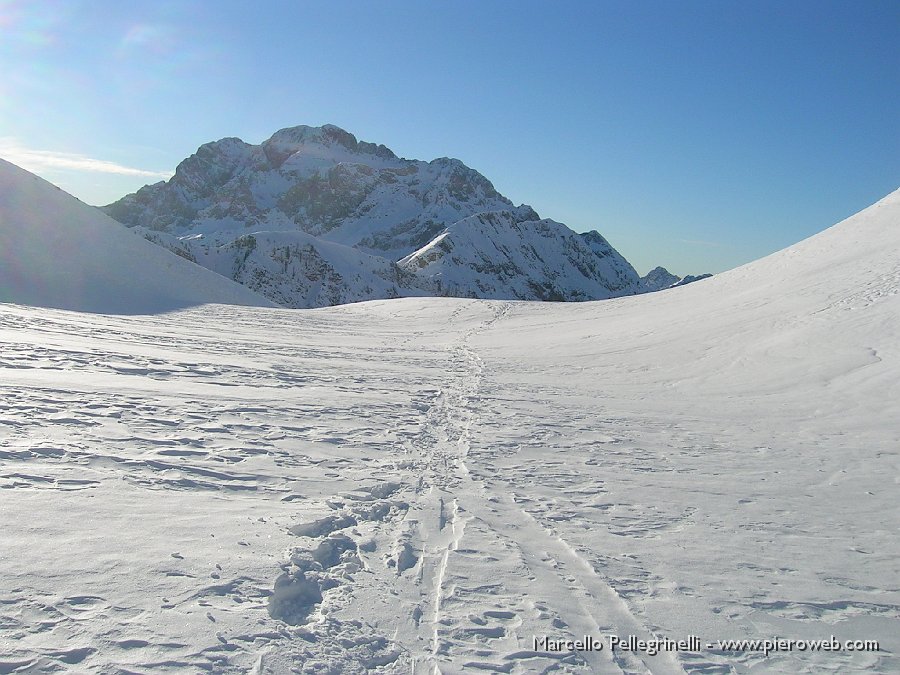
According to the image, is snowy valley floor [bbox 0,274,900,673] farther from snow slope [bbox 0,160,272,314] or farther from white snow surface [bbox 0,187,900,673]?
snow slope [bbox 0,160,272,314]

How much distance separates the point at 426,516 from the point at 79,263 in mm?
30940

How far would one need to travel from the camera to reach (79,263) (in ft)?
97.1

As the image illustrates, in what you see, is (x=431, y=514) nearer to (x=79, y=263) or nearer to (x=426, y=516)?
(x=426, y=516)

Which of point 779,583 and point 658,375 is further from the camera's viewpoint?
point 658,375

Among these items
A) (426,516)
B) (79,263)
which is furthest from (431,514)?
(79,263)

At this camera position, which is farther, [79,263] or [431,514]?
[79,263]

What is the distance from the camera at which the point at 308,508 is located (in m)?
5.47

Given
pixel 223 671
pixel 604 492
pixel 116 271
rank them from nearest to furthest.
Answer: pixel 223 671
pixel 604 492
pixel 116 271

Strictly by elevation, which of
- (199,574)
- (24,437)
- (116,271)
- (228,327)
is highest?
(116,271)

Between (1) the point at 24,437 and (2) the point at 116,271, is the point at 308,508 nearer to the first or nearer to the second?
(1) the point at 24,437

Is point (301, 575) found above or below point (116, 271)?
below

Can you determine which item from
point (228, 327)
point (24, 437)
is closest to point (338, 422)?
point (24, 437)

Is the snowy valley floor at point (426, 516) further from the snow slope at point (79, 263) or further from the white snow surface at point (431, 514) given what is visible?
the snow slope at point (79, 263)

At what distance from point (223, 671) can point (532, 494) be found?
398cm
